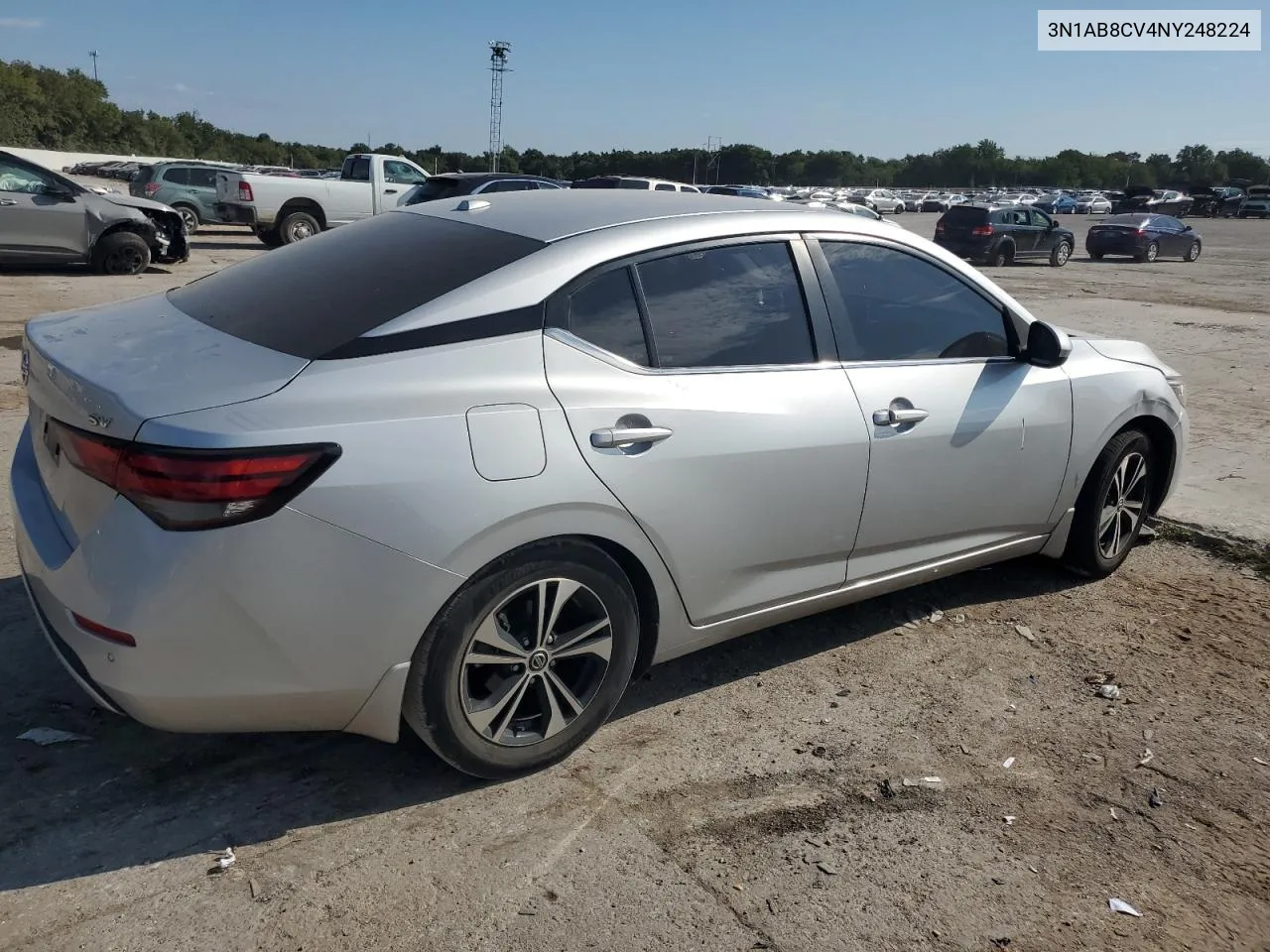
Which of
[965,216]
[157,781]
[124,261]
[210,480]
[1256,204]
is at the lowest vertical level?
[157,781]

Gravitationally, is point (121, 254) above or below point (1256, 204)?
below

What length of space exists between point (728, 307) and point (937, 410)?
3.13 feet

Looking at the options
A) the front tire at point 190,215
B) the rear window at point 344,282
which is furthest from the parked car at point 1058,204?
the rear window at point 344,282

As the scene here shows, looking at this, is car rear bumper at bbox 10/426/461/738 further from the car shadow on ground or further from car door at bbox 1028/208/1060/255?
car door at bbox 1028/208/1060/255

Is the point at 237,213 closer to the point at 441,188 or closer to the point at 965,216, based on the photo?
the point at 441,188

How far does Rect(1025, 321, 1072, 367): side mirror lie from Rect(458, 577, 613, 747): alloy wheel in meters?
2.25

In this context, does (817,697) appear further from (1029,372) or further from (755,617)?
(1029,372)

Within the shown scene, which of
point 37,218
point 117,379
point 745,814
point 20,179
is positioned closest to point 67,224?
point 37,218

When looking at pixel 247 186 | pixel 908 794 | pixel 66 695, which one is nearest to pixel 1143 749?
pixel 908 794

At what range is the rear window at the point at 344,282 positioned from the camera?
118 inches

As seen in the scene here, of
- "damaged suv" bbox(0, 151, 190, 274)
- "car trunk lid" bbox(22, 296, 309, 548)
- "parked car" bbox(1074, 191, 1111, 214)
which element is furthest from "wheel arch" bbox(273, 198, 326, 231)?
"parked car" bbox(1074, 191, 1111, 214)

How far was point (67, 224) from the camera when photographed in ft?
47.1

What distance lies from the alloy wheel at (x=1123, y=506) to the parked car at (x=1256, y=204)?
6553 centimetres

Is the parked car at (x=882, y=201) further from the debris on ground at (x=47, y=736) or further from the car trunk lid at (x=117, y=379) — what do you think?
the debris on ground at (x=47, y=736)
